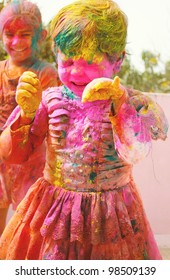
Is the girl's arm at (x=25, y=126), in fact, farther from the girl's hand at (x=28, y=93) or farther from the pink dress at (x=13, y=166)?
the pink dress at (x=13, y=166)

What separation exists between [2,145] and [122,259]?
0.96 ft

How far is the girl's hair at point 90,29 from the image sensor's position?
33.6 inches

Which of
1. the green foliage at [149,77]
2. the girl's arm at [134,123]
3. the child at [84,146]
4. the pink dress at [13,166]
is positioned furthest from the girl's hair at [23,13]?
the green foliage at [149,77]

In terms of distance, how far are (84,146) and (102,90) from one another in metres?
0.14

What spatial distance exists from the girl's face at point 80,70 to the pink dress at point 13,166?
0.38 metres

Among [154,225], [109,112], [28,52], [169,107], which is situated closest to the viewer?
[109,112]

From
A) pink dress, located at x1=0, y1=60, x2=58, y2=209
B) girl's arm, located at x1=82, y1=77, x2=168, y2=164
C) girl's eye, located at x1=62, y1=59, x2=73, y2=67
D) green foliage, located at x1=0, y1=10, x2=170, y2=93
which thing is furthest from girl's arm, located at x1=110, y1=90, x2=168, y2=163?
green foliage, located at x1=0, y1=10, x2=170, y2=93

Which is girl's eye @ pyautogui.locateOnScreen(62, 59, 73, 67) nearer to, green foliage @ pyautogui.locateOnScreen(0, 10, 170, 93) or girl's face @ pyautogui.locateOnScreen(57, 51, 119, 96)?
girl's face @ pyautogui.locateOnScreen(57, 51, 119, 96)

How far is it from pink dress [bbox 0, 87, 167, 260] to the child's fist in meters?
0.05

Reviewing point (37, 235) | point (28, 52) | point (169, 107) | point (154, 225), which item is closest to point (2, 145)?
point (37, 235)

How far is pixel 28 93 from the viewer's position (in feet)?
2.75

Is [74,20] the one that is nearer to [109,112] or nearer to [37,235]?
[109,112]

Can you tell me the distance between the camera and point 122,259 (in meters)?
0.88

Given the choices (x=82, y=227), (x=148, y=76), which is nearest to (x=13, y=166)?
(x=82, y=227)
